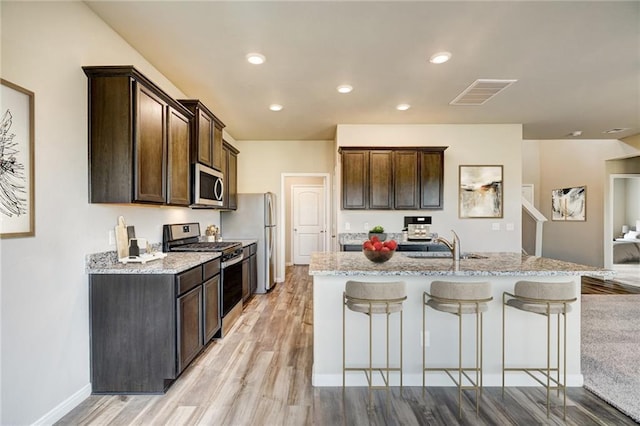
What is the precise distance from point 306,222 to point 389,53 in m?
5.50

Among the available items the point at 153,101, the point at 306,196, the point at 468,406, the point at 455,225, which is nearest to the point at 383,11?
the point at 153,101

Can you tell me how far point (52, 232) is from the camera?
75.0 inches

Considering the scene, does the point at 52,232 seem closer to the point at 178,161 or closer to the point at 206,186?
the point at 178,161

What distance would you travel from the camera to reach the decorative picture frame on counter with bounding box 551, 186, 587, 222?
6.93 metres

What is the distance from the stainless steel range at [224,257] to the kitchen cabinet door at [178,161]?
0.53 meters

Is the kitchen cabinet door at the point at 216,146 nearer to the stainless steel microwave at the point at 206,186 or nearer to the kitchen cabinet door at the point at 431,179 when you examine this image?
the stainless steel microwave at the point at 206,186

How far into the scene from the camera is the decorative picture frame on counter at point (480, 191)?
16.1 feet

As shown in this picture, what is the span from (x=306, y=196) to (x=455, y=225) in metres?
3.92

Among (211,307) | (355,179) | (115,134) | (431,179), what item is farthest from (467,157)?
(115,134)

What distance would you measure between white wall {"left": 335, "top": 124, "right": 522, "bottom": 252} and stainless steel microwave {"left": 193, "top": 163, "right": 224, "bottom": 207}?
1.90 meters

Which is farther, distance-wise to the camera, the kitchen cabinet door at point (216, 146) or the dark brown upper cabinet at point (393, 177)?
the dark brown upper cabinet at point (393, 177)

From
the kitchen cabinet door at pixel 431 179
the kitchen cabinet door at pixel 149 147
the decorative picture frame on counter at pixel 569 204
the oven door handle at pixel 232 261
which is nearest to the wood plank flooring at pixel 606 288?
the decorative picture frame on counter at pixel 569 204

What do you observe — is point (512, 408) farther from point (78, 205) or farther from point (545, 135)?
point (545, 135)

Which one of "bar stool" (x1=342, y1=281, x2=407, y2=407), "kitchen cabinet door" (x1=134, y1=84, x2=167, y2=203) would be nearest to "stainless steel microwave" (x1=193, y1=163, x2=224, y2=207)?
"kitchen cabinet door" (x1=134, y1=84, x2=167, y2=203)
